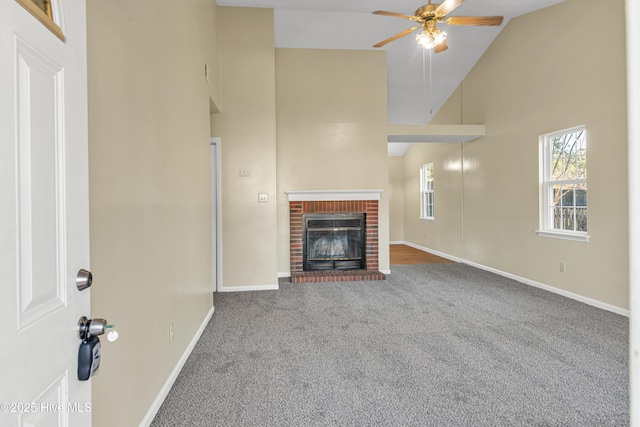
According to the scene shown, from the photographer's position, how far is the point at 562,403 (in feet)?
6.22

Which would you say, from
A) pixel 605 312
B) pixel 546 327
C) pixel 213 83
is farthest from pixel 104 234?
pixel 605 312

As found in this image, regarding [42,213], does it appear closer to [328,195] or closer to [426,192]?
[328,195]

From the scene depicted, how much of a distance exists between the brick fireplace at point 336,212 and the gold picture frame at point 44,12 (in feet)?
13.8

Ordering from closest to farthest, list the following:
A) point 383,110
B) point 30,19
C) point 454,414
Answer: point 30,19, point 454,414, point 383,110

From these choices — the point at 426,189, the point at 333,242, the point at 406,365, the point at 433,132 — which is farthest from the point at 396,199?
the point at 406,365

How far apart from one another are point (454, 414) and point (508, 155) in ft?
13.5

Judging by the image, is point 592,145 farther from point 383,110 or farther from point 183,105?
point 183,105

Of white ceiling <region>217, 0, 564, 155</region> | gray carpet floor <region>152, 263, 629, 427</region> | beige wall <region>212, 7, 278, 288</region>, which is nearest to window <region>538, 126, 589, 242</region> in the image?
gray carpet floor <region>152, 263, 629, 427</region>

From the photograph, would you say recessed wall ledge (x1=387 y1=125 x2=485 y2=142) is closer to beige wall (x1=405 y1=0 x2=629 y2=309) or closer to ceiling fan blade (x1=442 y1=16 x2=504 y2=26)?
beige wall (x1=405 y1=0 x2=629 y2=309)

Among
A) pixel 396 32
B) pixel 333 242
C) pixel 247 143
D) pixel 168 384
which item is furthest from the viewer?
pixel 333 242

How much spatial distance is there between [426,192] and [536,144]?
3581mm

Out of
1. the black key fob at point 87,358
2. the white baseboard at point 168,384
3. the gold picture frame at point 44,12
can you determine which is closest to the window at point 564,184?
the white baseboard at point 168,384

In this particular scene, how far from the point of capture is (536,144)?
4.34 meters

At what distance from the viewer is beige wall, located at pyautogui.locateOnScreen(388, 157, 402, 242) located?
923 cm
